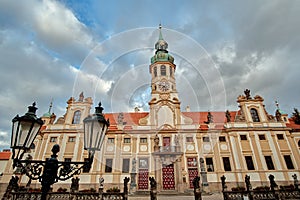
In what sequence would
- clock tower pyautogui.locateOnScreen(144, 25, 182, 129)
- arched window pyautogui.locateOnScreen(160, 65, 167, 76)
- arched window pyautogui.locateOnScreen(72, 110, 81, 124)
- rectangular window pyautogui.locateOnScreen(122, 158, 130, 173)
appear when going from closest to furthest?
1. rectangular window pyautogui.locateOnScreen(122, 158, 130, 173)
2. clock tower pyautogui.locateOnScreen(144, 25, 182, 129)
3. arched window pyautogui.locateOnScreen(72, 110, 81, 124)
4. arched window pyautogui.locateOnScreen(160, 65, 167, 76)

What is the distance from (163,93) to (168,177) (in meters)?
11.5

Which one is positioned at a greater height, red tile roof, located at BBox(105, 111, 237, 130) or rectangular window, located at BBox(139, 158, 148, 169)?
red tile roof, located at BBox(105, 111, 237, 130)

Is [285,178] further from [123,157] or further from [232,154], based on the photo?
[123,157]

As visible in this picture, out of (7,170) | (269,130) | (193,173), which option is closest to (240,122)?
(269,130)

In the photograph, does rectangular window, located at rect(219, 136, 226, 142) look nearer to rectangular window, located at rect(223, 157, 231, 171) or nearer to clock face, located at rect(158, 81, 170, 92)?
rectangular window, located at rect(223, 157, 231, 171)

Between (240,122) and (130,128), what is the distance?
14.2 meters

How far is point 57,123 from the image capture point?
78.8 ft

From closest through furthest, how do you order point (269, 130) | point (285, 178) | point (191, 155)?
point (285, 178) < point (191, 155) < point (269, 130)

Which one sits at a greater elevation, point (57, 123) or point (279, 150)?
point (57, 123)

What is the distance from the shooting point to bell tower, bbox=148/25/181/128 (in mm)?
23844

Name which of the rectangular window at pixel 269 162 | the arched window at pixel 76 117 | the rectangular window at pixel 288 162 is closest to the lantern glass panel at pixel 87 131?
the arched window at pixel 76 117

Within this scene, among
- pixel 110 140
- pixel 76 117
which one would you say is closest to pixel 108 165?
pixel 110 140

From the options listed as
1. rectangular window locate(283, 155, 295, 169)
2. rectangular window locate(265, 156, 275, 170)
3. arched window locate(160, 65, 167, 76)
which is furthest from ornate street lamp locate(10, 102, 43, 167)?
arched window locate(160, 65, 167, 76)

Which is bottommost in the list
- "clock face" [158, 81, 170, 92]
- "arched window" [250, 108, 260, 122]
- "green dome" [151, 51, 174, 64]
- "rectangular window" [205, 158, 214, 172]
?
"rectangular window" [205, 158, 214, 172]
